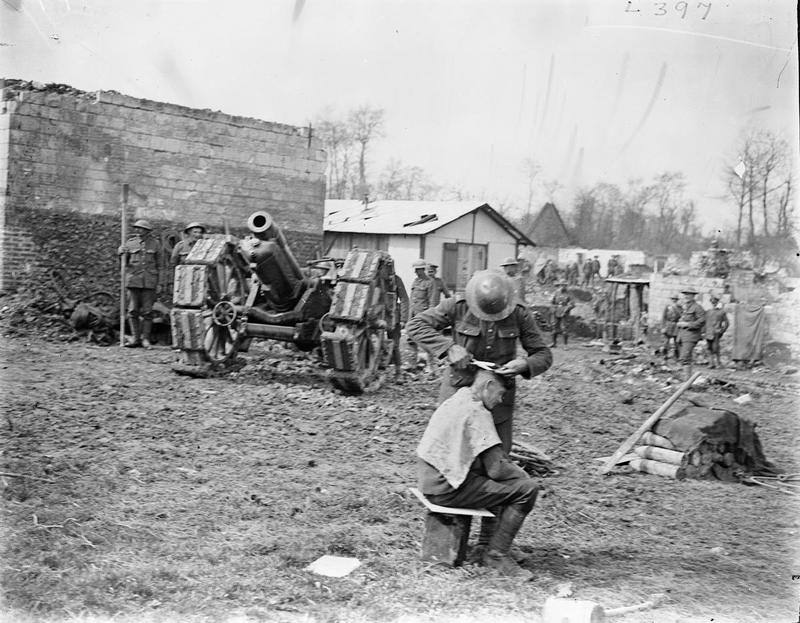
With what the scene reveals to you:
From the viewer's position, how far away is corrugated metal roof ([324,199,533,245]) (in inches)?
890

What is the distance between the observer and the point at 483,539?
447 cm

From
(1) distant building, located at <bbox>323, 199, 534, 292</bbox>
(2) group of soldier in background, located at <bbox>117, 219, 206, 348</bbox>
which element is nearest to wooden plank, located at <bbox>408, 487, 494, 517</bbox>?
(2) group of soldier in background, located at <bbox>117, 219, 206, 348</bbox>

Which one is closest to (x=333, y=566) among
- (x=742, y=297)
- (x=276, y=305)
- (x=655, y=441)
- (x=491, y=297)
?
(x=491, y=297)

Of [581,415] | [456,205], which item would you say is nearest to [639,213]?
[456,205]

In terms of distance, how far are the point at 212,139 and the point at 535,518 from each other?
36.8 feet

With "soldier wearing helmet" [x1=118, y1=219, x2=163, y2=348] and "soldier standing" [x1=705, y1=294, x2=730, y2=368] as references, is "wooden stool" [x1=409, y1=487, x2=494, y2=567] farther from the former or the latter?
"soldier standing" [x1=705, y1=294, x2=730, y2=368]

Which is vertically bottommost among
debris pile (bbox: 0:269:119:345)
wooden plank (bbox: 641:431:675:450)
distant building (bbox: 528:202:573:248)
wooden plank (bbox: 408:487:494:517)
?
wooden plank (bbox: 641:431:675:450)

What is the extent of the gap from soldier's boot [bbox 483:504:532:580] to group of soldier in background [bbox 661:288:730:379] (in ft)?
35.0

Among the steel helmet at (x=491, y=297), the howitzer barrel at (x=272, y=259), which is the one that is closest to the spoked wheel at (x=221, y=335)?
the howitzer barrel at (x=272, y=259)

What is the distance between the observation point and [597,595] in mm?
4078

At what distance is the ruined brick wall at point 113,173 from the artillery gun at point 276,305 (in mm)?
4517

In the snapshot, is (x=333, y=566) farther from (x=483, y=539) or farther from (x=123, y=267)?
(x=123, y=267)

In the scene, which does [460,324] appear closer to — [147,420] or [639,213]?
[147,420]

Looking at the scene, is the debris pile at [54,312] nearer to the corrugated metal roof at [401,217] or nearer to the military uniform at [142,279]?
the military uniform at [142,279]
